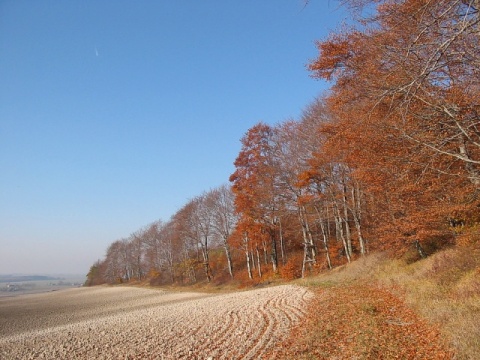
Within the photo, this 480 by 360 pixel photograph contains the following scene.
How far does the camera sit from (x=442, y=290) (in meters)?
9.22

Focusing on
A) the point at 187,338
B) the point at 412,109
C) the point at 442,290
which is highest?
the point at 412,109

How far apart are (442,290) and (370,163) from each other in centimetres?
568

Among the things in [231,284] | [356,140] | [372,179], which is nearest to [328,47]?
[356,140]

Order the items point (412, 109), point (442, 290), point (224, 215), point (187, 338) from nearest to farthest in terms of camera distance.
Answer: point (412, 109)
point (442, 290)
point (187, 338)
point (224, 215)

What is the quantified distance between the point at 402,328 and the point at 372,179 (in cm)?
776

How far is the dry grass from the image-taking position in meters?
6.18

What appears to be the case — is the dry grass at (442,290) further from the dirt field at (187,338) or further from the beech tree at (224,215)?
A: the beech tree at (224,215)

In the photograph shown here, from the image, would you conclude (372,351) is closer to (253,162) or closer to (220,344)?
(220,344)

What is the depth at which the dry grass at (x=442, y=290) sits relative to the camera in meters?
6.18

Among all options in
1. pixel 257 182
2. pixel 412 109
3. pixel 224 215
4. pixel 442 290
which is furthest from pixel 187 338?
pixel 224 215

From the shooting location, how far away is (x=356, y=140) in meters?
14.0

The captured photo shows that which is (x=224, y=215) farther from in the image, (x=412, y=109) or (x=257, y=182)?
(x=412, y=109)

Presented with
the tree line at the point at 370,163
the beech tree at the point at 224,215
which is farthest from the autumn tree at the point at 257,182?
the beech tree at the point at 224,215

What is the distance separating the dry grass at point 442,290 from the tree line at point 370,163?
1177 mm
